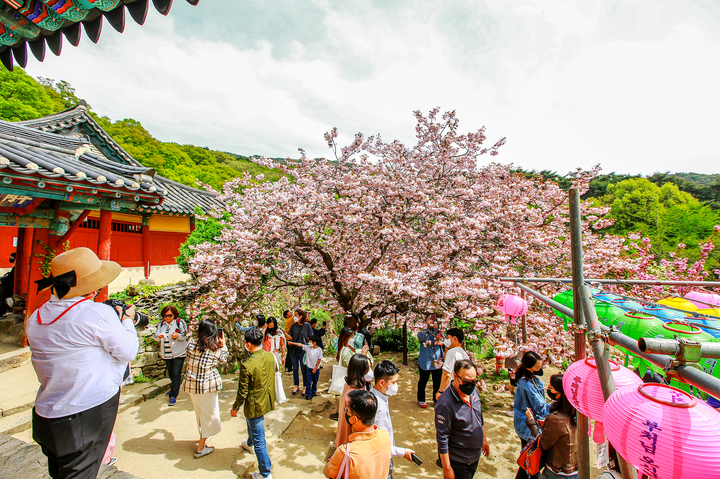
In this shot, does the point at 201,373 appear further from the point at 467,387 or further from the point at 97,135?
the point at 97,135

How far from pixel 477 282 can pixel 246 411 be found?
14.3 feet

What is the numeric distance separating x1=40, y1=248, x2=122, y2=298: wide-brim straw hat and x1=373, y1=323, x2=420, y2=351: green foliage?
353 inches

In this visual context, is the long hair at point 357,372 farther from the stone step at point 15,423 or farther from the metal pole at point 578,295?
the stone step at point 15,423

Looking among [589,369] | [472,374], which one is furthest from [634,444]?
[472,374]

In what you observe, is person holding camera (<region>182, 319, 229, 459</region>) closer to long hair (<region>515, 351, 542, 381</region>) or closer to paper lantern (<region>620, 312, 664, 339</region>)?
long hair (<region>515, 351, 542, 381</region>)

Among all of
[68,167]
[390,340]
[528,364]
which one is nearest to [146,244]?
[68,167]

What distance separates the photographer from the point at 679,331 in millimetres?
2977

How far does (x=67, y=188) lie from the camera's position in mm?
3768

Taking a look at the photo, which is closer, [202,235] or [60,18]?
[60,18]

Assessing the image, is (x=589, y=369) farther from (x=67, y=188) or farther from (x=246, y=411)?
(x=67, y=188)

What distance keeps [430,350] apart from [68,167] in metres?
6.16

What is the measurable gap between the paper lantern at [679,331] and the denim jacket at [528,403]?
1348 millimetres

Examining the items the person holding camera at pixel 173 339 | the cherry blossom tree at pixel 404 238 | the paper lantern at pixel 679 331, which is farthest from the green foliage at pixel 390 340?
the paper lantern at pixel 679 331

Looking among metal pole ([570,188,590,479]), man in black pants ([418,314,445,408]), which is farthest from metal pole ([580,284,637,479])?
man in black pants ([418,314,445,408])
